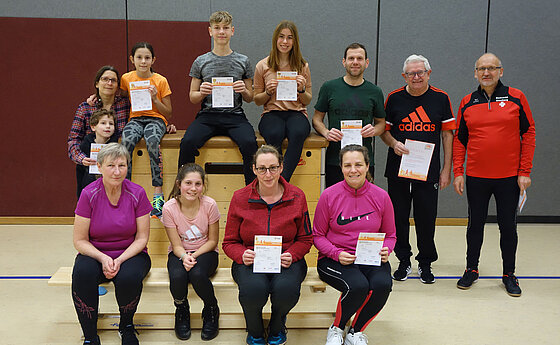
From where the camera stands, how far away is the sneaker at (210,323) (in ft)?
9.21

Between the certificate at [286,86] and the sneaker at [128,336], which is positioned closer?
the sneaker at [128,336]

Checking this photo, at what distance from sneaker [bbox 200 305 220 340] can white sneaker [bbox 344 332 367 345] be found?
78 cm

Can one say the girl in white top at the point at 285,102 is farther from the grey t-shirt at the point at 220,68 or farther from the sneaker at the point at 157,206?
the sneaker at the point at 157,206

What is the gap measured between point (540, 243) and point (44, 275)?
15.7 feet

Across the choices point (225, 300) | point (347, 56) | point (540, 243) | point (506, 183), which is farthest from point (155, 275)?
point (540, 243)

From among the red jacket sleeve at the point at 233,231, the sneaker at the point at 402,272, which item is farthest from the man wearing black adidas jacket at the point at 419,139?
the red jacket sleeve at the point at 233,231

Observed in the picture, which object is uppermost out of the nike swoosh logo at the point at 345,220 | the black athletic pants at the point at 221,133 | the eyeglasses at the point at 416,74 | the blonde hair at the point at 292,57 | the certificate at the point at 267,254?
the blonde hair at the point at 292,57

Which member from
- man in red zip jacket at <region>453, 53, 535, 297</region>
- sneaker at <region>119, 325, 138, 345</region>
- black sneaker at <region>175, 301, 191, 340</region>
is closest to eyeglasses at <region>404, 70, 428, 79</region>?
man in red zip jacket at <region>453, 53, 535, 297</region>

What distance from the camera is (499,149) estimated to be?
3500 millimetres

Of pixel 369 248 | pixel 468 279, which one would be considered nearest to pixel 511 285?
pixel 468 279

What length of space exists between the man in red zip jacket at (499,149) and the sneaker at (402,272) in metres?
0.43

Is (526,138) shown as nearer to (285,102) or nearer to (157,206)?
(285,102)

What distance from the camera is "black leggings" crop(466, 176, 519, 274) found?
3547 millimetres

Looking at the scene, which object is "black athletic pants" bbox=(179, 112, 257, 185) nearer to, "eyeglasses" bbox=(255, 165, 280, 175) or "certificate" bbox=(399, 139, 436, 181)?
"eyeglasses" bbox=(255, 165, 280, 175)
